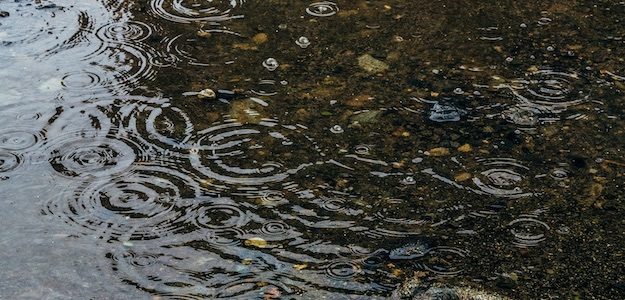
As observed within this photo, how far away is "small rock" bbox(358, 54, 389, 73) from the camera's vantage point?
473 centimetres

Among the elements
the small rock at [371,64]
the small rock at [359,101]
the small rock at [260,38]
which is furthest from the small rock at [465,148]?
the small rock at [260,38]

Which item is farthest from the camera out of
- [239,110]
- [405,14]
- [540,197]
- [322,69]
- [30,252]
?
[405,14]

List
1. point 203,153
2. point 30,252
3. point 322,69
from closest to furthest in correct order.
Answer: point 30,252
point 203,153
point 322,69

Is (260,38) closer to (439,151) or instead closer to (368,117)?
(368,117)

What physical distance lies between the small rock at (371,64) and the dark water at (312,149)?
0.03m

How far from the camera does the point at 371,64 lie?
15.7ft

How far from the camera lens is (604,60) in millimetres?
4828

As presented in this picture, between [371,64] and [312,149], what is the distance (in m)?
0.99

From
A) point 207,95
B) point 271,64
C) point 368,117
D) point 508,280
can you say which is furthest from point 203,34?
point 508,280

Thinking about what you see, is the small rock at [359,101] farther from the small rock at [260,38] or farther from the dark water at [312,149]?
the small rock at [260,38]

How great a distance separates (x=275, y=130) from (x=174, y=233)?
97 centimetres

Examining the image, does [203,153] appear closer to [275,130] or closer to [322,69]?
[275,130]

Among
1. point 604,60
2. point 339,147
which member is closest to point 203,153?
point 339,147

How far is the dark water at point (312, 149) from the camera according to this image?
3.30 meters
